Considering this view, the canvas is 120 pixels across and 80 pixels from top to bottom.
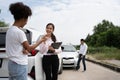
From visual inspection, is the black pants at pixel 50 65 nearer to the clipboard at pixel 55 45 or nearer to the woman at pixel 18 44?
the clipboard at pixel 55 45

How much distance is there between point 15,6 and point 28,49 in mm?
618

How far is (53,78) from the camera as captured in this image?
7.36 meters

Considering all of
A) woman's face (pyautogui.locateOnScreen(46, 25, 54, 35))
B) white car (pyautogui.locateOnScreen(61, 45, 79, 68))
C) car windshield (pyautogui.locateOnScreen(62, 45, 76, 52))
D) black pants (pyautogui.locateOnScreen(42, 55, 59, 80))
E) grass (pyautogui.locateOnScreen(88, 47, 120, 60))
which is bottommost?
grass (pyautogui.locateOnScreen(88, 47, 120, 60))

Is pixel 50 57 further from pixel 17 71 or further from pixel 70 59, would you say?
pixel 70 59

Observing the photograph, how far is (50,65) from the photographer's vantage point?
724cm

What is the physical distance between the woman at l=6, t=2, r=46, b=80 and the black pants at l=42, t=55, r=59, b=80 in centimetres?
241

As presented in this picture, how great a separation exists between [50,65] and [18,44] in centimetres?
274

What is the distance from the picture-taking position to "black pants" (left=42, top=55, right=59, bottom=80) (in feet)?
23.1

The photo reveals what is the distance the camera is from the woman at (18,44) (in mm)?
4535

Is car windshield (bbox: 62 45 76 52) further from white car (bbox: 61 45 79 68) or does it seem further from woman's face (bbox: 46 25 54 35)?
woman's face (bbox: 46 25 54 35)

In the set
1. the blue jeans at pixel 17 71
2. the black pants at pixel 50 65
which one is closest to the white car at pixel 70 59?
the black pants at pixel 50 65

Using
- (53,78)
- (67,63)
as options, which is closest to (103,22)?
(67,63)

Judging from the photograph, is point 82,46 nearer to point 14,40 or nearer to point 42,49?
point 42,49

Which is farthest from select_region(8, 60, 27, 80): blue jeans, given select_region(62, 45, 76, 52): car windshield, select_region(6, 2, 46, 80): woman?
select_region(62, 45, 76, 52): car windshield
